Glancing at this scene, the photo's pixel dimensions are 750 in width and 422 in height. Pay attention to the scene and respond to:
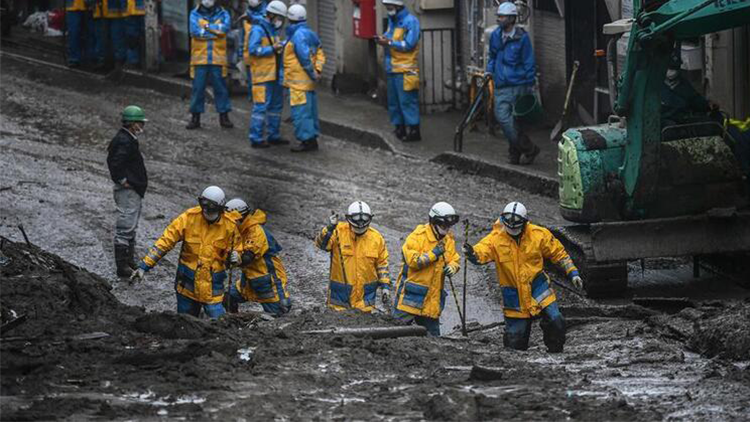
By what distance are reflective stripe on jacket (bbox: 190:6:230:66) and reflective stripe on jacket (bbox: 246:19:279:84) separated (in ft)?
3.28

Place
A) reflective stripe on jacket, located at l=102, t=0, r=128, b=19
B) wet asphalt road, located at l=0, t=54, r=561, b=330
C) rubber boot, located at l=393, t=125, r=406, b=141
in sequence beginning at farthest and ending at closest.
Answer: reflective stripe on jacket, located at l=102, t=0, r=128, b=19 → rubber boot, located at l=393, t=125, r=406, b=141 → wet asphalt road, located at l=0, t=54, r=561, b=330

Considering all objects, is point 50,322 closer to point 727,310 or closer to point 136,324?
point 136,324

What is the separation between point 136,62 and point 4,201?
10106 mm

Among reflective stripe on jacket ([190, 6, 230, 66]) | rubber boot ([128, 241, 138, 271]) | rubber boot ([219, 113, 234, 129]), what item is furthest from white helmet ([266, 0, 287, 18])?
rubber boot ([128, 241, 138, 271])

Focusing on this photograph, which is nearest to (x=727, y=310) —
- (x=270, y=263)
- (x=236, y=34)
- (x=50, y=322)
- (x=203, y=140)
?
(x=270, y=263)

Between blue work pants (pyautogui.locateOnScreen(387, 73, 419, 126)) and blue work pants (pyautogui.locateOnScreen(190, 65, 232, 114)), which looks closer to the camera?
blue work pants (pyautogui.locateOnScreen(387, 73, 419, 126))

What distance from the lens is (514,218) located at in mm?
13547

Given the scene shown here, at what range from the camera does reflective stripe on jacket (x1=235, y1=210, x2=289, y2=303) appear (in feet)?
47.1

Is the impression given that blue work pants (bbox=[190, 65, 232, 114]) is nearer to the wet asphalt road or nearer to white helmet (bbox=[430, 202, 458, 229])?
the wet asphalt road

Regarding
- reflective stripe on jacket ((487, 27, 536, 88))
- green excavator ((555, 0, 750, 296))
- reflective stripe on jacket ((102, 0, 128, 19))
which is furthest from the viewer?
reflective stripe on jacket ((102, 0, 128, 19))

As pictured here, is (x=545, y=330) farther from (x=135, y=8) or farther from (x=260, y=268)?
(x=135, y=8)

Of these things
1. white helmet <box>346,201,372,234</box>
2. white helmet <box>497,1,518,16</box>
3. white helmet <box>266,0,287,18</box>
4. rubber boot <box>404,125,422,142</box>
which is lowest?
white helmet <box>346,201,372,234</box>

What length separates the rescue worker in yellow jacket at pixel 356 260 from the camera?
1411 centimetres

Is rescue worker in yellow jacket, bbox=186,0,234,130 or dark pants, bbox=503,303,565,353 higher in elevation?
rescue worker in yellow jacket, bbox=186,0,234,130
